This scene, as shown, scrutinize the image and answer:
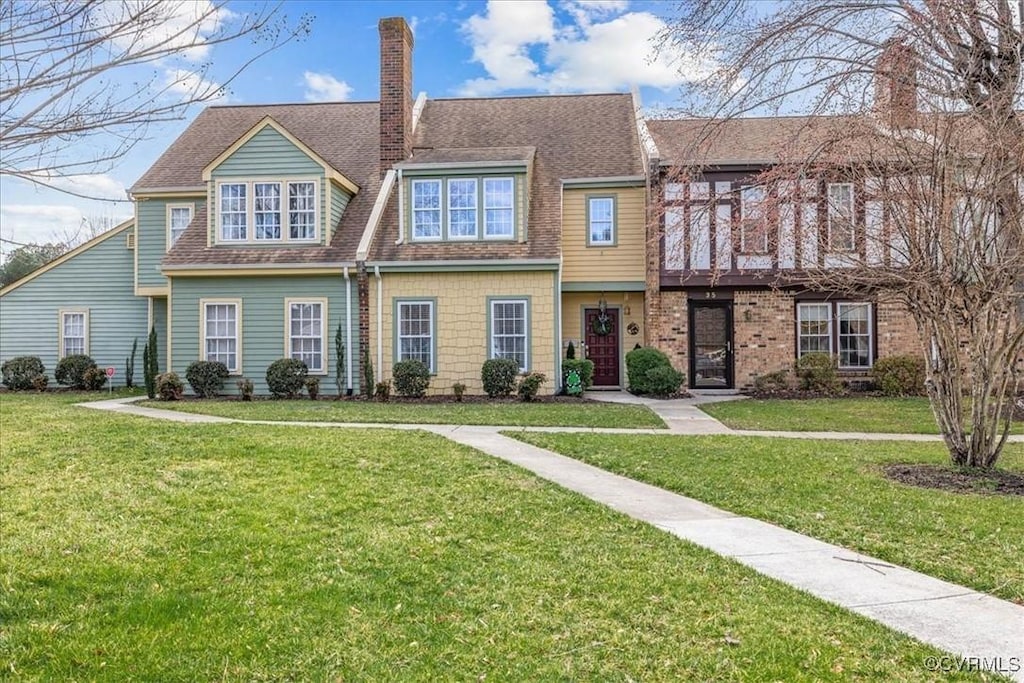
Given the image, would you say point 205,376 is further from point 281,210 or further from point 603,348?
point 603,348

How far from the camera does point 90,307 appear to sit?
19.0 metres

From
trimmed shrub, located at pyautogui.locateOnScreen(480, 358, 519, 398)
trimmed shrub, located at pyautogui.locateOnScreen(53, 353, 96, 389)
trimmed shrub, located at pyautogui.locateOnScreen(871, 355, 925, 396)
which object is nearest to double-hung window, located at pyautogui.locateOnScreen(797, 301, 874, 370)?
trimmed shrub, located at pyautogui.locateOnScreen(871, 355, 925, 396)

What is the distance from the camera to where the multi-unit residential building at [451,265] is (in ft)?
52.0

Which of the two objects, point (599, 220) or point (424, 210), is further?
point (599, 220)

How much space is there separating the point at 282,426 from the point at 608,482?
594 centimetres

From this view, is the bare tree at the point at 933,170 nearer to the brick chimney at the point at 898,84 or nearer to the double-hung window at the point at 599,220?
the brick chimney at the point at 898,84

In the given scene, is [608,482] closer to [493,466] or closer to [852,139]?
[493,466]

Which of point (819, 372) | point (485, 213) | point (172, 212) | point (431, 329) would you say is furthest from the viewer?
point (172, 212)

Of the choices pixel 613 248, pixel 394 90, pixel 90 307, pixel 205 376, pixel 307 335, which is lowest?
pixel 205 376

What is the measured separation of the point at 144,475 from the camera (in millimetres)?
7094

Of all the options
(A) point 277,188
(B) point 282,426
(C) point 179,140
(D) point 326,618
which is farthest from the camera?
(C) point 179,140

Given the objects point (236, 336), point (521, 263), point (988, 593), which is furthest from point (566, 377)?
point (988, 593)

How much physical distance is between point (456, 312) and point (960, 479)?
35.5 feet

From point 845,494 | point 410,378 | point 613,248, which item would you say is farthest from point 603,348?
point 845,494
